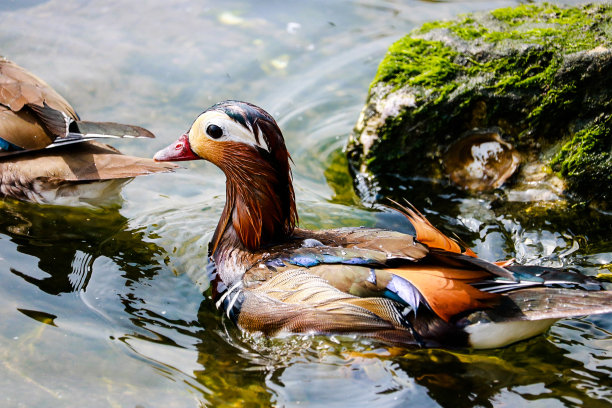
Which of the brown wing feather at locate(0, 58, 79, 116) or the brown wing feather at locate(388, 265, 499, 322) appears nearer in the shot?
the brown wing feather at locate(388, 265, 499, 322)

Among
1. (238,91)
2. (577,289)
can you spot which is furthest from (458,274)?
(238,91)

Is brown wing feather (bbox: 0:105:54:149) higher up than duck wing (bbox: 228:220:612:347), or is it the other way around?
brown wing feather (bbox: 0:105:54:149)

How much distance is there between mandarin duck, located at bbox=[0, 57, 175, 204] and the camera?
5.36m

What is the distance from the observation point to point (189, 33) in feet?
27.4

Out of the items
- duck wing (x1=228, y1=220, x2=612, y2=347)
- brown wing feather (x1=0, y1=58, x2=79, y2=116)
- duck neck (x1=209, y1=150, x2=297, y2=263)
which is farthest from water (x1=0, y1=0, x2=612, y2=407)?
brown wing feather (x1=0, y1=58, x2=79, y2=116)

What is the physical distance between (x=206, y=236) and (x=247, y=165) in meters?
1.08

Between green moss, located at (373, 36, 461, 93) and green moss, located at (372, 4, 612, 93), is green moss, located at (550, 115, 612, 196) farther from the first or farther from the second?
green moss, located at (373, 36, 461, 93)

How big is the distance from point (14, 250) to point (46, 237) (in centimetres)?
33

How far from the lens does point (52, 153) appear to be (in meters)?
5.57

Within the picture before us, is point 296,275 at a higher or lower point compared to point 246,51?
lower

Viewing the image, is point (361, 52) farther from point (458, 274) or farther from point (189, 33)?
point (458, 274)

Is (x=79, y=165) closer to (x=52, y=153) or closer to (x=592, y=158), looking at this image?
(x=52, y=153)

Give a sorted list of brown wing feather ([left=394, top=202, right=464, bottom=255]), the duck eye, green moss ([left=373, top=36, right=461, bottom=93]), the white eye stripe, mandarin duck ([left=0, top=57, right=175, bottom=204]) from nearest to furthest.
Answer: brown wing feather ([left=394, top=202, right=464, bottom=255]) → the white eye stripe → the duck eye → mandarin duck ([left=0, top=57, right=175, bottom=204]) → green moss ([left=373, top=36, right=461, bottom=93])

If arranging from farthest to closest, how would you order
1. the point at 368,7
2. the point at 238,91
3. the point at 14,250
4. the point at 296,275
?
the point at 368,7 < the point at 238,91 < the point at 14,250 < the point at 296,275
